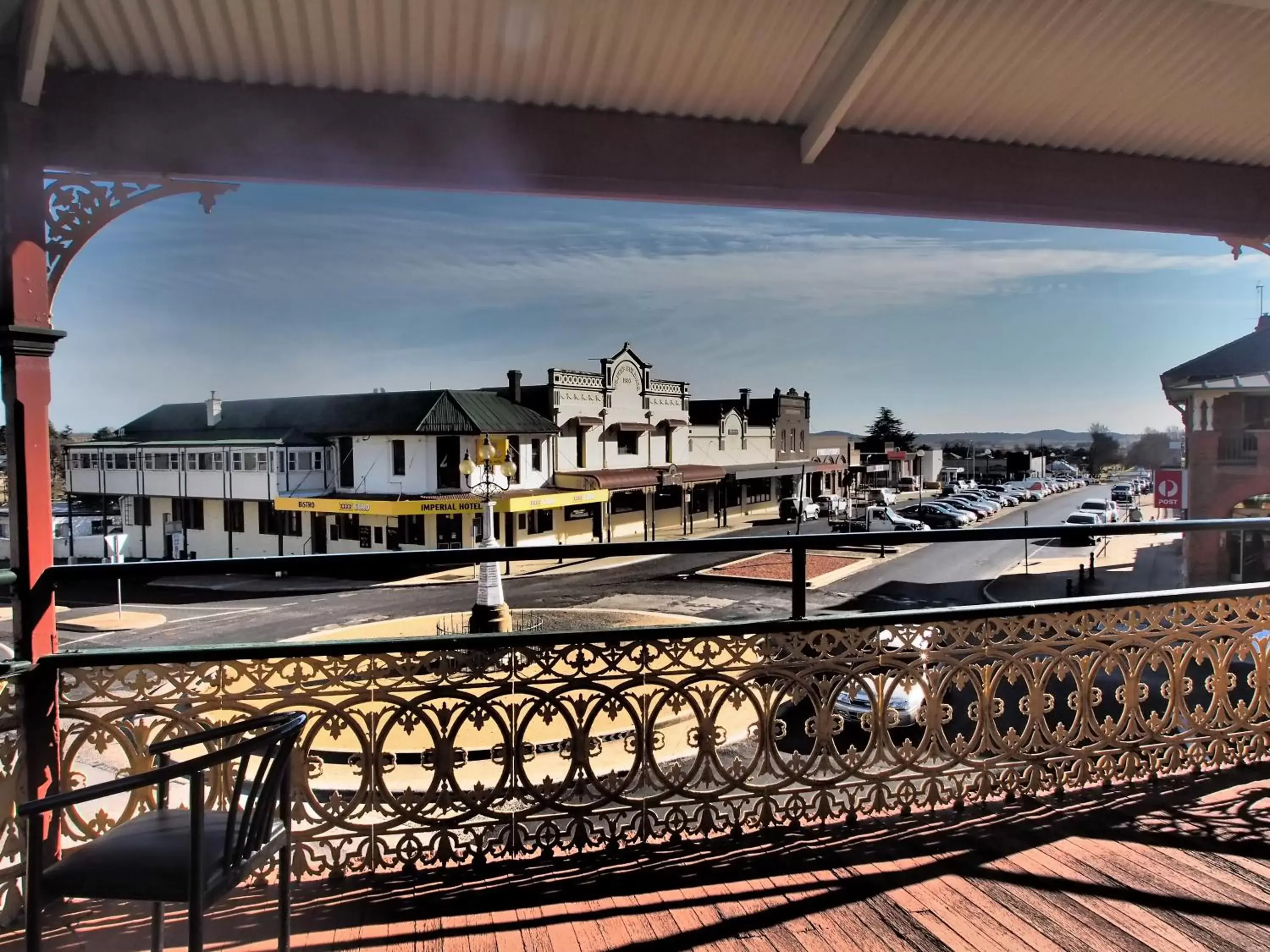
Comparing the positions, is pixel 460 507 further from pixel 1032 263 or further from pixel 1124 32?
pixel 1032 263

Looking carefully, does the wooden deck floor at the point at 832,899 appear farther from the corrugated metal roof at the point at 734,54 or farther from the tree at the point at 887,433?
the tree at the point at 887,433

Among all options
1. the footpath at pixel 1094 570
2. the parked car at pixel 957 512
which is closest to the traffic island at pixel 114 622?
the footpath at pixel 1094 570

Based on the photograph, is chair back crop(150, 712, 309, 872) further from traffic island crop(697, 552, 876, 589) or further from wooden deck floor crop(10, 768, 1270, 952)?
traffic island crop(697, 552, 876, 589)

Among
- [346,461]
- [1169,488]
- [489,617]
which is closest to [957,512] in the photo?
[1169,488]

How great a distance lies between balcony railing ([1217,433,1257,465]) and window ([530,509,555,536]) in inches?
665

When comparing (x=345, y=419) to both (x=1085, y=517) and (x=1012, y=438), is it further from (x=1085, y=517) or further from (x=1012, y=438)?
(x=1012, y=438)

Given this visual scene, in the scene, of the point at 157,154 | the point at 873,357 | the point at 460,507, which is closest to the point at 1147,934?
the point at 157,154

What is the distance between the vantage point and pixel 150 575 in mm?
1613

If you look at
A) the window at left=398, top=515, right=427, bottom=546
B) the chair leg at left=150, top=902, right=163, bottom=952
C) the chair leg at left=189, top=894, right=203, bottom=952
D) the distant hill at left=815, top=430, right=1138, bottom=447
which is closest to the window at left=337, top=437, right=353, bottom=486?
the window at left=398, top=515, right=427, bottom=546

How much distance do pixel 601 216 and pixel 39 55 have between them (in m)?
50.9

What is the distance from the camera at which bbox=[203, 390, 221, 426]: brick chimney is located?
27.5 metres

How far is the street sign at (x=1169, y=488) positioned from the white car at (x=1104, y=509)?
11.8 m

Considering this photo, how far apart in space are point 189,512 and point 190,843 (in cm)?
2895

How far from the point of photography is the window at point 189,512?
25.9 metres
